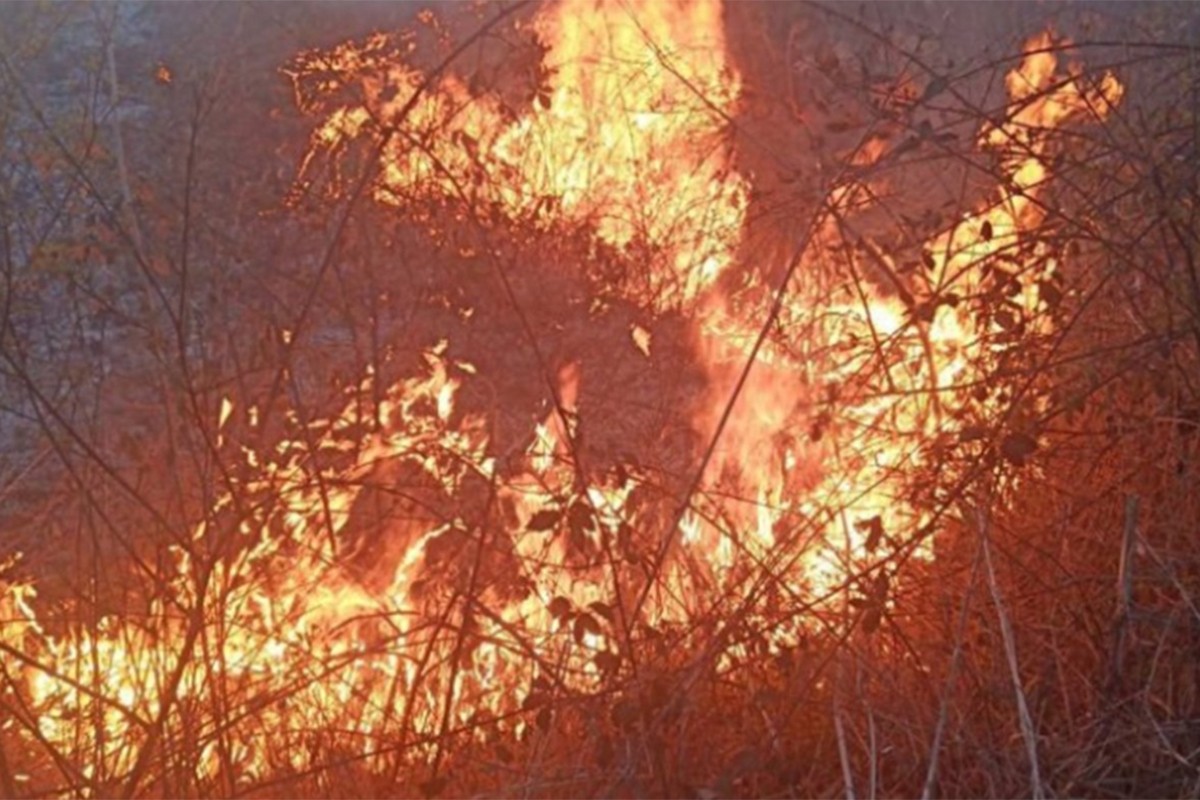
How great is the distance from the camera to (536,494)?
3.23 metres

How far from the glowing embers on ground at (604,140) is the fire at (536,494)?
0.02 m

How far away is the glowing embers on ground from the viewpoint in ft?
17.9

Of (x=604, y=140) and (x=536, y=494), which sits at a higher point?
(x=604, y=140)

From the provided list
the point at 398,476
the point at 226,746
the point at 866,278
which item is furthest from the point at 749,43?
the point at 226,746

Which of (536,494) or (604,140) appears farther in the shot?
(604,140)

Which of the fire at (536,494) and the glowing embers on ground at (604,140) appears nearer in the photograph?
the fire at (536,494)

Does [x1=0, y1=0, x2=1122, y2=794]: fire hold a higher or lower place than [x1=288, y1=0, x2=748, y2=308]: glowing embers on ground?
lower

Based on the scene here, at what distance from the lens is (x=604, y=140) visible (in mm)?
5734

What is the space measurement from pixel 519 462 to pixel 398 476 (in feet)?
2.50

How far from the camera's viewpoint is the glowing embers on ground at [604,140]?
5.46 meters

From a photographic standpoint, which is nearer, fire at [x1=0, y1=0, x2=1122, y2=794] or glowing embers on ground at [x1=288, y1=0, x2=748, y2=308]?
fire at [x1=0, y1=0, x2=1122, y2=794]

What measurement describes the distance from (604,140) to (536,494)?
272 cm

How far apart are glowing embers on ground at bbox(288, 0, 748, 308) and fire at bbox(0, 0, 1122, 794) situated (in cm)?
2

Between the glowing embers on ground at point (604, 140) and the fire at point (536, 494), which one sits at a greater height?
the glowing embers on ground at point (604, 140)
